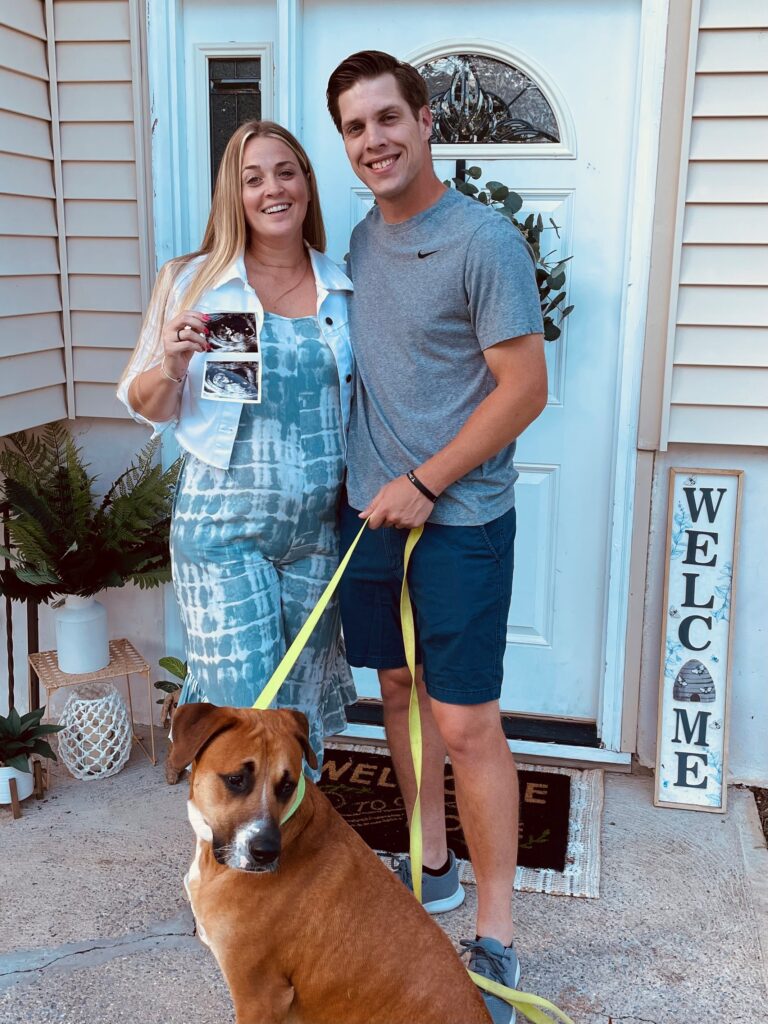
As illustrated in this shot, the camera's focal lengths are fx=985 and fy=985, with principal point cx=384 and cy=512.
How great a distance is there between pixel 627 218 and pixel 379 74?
4.28 ft

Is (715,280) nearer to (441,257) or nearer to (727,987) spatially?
(441,257)

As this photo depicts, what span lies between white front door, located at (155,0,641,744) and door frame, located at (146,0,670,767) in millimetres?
26

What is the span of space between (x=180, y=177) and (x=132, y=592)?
153 cm

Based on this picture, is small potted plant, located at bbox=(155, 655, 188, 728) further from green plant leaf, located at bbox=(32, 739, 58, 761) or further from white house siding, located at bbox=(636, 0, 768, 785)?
white house siding, located at bbox=(636, 0, 768, 785)

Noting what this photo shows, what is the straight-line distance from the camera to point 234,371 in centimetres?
219

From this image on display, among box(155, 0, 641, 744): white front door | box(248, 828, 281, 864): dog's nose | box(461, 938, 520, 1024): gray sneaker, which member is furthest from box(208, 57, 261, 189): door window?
box(461, 938, 520, 1024): gray sneaker

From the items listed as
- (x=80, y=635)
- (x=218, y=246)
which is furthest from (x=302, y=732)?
(x=80, y=635)

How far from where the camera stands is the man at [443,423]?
2160 millimetres

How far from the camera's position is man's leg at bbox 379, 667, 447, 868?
261 centimetres

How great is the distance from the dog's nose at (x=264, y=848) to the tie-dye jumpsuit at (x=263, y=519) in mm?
549

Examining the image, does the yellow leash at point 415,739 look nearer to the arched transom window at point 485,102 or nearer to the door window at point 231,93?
the arched transom window at point 485,102

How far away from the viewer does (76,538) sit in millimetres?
3338

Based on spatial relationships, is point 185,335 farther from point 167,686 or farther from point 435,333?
point 167,686

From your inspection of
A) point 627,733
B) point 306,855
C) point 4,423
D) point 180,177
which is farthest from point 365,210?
point 306,855
